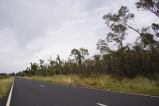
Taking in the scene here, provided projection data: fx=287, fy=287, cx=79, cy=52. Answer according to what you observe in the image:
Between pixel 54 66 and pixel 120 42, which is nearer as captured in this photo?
pixel 120 42

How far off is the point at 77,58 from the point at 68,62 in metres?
4.57

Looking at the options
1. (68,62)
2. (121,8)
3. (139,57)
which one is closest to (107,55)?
(139,57)

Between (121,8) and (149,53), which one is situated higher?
(121,8)

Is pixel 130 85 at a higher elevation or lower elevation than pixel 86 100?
higher

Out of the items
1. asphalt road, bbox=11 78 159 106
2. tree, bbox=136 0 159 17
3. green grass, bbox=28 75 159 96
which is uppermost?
tree, bbox=136 0 159 17

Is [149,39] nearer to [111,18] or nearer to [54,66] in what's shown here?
[111,18]

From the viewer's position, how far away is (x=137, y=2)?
31578 millimetres

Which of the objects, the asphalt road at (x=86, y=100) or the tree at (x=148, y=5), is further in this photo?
the tree at (x=148, y=5)

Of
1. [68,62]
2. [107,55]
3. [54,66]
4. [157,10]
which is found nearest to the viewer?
[157,10]

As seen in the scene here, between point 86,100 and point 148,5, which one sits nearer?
point 86,100

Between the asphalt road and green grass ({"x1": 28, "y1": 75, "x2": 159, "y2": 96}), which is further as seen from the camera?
green grass ({"x1": 28, "y1": 75, "x2": 159, "y2": 96})

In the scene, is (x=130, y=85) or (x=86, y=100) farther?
(x=130, y=85)

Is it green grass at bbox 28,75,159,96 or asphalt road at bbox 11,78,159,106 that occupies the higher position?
green grass at bbox 28,75,159,96


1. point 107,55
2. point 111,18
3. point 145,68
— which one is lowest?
point 145,68
